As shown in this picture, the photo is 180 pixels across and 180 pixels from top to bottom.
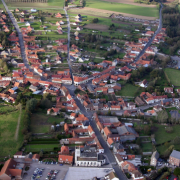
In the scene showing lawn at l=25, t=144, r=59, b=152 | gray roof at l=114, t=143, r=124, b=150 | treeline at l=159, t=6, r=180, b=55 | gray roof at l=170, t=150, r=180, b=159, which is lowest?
lawn at l=25, t=144, r=59, b=152

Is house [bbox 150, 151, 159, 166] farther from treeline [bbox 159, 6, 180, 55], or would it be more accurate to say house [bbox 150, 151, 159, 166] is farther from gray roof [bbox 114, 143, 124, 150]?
treeline [bbox 159, 6, 180, 55]

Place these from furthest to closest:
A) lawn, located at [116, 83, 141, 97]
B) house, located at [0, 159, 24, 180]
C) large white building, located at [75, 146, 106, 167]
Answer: lawn, located at [116, 83, 141, 97], large white building, located at [75, 146, 106, 167], house, located at [0, 159, 24, 180]

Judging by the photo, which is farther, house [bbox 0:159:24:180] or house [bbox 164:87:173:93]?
house [bbox 164:87:173:93]

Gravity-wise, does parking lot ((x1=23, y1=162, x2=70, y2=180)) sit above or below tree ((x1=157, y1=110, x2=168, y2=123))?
below

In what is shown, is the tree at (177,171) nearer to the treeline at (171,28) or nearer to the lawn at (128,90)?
the lawn at (128,90)

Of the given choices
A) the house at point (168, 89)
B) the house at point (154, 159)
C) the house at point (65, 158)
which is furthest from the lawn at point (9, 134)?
the house at point (168, 89)

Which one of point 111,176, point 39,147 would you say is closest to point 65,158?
point 39,147

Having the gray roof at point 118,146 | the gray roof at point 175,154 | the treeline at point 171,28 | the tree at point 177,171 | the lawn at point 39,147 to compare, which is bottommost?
the lawn at point 39,147

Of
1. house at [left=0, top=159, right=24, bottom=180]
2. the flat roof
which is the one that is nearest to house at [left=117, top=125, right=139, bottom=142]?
the flat roof
